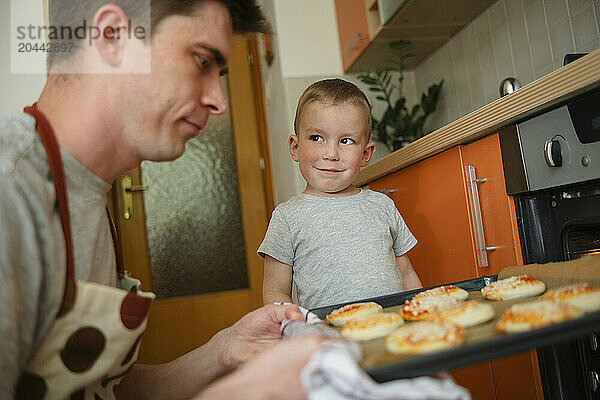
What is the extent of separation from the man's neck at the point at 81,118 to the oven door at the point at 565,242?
3.04ft

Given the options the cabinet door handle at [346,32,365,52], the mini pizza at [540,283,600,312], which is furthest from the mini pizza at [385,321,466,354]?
the cabinet door handle at [346,32,365,52]

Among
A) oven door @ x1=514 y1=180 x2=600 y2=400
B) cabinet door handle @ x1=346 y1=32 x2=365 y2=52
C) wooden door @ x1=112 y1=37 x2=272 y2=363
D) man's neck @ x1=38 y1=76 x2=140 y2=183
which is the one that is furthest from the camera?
wooden door @ x1=112 y1=37 x2=272 y2=363

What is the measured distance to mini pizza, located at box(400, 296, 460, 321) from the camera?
859 millimetres

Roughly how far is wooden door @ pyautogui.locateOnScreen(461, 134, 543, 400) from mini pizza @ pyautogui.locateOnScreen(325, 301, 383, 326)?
0.47 meters

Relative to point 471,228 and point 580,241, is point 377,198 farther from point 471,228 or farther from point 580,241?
point 580,241

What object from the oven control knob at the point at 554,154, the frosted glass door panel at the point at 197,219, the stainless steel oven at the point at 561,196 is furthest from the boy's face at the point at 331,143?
the frosted glass door panel at the point at 197,219

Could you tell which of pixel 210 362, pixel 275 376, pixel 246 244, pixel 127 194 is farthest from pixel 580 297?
pixel 127 194

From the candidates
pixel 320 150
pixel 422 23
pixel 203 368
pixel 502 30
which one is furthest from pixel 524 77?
pixel 203 368

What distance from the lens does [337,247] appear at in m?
1.42

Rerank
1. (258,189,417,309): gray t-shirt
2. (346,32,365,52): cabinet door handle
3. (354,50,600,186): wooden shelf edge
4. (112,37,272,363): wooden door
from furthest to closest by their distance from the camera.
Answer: (112,37,272,363): wooden door
(346,32,365,52): cabinet door handle
(258,189,417,309): gray t-shirt
(354,50,600,186): wooden shelf edge

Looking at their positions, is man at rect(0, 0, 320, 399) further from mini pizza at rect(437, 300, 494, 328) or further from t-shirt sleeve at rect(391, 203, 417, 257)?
t-shirt sleeve at rect(391, 203, 417, 257)

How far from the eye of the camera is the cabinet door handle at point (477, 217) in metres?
1.40

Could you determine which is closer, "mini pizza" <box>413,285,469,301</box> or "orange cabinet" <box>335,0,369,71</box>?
"mini pizza" <box>413,285,469,301</box>

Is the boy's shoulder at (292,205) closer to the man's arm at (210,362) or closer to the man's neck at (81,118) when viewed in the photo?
the man's arm at (210,362)
